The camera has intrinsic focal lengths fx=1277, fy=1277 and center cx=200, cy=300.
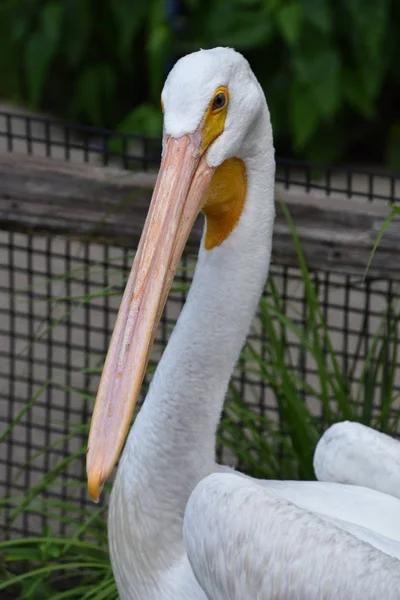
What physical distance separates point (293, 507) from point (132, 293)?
0.34 m

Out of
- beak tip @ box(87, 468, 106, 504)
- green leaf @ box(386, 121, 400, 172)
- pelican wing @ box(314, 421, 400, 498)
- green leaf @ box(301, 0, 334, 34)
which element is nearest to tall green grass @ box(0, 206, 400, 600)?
pelican wing @ box(314, 421, 400, 498)

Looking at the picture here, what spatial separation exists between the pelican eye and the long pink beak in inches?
2.1

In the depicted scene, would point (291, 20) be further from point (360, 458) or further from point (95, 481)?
point (95, 481)

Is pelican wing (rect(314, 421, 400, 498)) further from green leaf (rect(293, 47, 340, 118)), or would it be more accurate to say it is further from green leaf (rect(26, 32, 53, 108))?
green leaf (rect(26, 32, 53, 108))

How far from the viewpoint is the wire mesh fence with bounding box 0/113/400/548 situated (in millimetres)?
2500

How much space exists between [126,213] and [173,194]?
2.18ft

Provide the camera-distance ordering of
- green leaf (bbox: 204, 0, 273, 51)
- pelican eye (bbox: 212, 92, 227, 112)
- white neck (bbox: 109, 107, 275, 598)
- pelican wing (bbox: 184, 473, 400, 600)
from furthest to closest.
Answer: green leaf (bbox: 204, 0, 273, 51)
white neck (bbox: 109, 107, 275, 598)
pelican eye (bbox: 212, 92, 227, 112)
pelican wing (bbox: 184, 473, 400, 600)

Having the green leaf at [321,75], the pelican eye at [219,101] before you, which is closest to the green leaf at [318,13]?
the green leaf at [321,75]

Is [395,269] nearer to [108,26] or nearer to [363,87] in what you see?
[363,87]

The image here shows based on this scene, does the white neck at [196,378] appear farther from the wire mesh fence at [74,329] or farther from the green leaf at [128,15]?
the green leaf at [128,15]

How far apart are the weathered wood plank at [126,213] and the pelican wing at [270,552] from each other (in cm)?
72

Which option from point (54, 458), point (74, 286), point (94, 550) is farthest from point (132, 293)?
point (74, 286)

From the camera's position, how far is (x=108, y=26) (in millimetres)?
5051

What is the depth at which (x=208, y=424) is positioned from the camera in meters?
1.83
